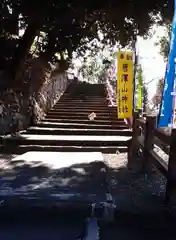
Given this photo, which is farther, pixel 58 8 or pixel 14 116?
pixel 14 116

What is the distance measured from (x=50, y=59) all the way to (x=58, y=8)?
4.63 m

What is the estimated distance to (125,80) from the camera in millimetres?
12648

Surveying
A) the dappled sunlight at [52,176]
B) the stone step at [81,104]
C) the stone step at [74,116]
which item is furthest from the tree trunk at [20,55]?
the stone step at [81,104]

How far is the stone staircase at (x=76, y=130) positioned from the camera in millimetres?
12039

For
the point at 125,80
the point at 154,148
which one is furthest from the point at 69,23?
the point at 154,148

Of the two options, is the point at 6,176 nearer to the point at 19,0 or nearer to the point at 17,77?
the point at 19,0

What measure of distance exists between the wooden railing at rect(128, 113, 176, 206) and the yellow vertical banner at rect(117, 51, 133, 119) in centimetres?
321

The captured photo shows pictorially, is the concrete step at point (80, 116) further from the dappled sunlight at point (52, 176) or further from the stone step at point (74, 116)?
the dappled sunlight at point (52, 176)

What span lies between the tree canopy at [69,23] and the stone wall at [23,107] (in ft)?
3.54

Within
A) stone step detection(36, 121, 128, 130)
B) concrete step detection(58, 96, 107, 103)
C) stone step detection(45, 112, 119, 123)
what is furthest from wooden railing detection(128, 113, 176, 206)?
concrete step detection(58, 96, 107, 103)

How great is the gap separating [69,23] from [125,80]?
110 inches

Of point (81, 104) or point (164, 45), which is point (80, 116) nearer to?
point (81, 104)

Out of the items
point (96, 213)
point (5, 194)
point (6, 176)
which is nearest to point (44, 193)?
point (5, 194)

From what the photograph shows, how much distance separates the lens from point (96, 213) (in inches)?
205
